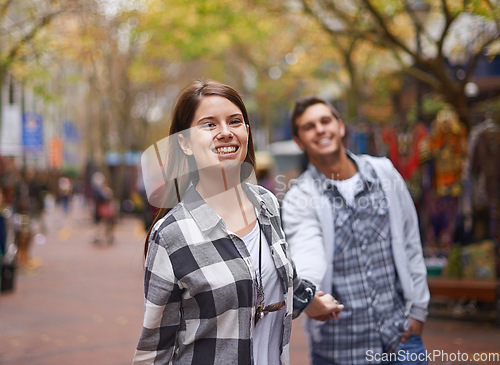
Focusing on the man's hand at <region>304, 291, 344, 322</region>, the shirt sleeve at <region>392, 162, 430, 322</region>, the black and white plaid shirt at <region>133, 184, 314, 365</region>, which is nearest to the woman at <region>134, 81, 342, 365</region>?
the black and white plaid shirt at <region>133, 184, 314, 365</region>

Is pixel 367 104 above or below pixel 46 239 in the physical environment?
above

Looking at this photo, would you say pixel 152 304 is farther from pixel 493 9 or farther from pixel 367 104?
pixel 367 104

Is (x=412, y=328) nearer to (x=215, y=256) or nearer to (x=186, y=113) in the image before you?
(x=215, y=256)

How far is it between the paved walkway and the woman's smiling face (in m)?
1.78

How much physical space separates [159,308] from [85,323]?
21.4 feet

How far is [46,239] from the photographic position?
20.5 meters

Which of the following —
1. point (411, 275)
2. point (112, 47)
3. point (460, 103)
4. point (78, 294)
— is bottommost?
point (78, 294)

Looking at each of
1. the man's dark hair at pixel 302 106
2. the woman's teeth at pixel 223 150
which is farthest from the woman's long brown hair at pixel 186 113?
the man's dark hair at pixel 302 106

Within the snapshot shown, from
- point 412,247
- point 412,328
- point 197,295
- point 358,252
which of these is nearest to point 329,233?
point 358,252

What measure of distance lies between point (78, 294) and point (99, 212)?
8.09m

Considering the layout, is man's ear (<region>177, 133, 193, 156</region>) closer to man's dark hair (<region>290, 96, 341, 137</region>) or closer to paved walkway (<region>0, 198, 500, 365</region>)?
man's dark hair (<region>290, 96, 341, 137</region>)

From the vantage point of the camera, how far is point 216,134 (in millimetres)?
2172

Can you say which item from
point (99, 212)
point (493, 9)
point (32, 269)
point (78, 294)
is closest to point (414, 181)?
point (493, 9)

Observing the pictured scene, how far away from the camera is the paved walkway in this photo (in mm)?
6484
